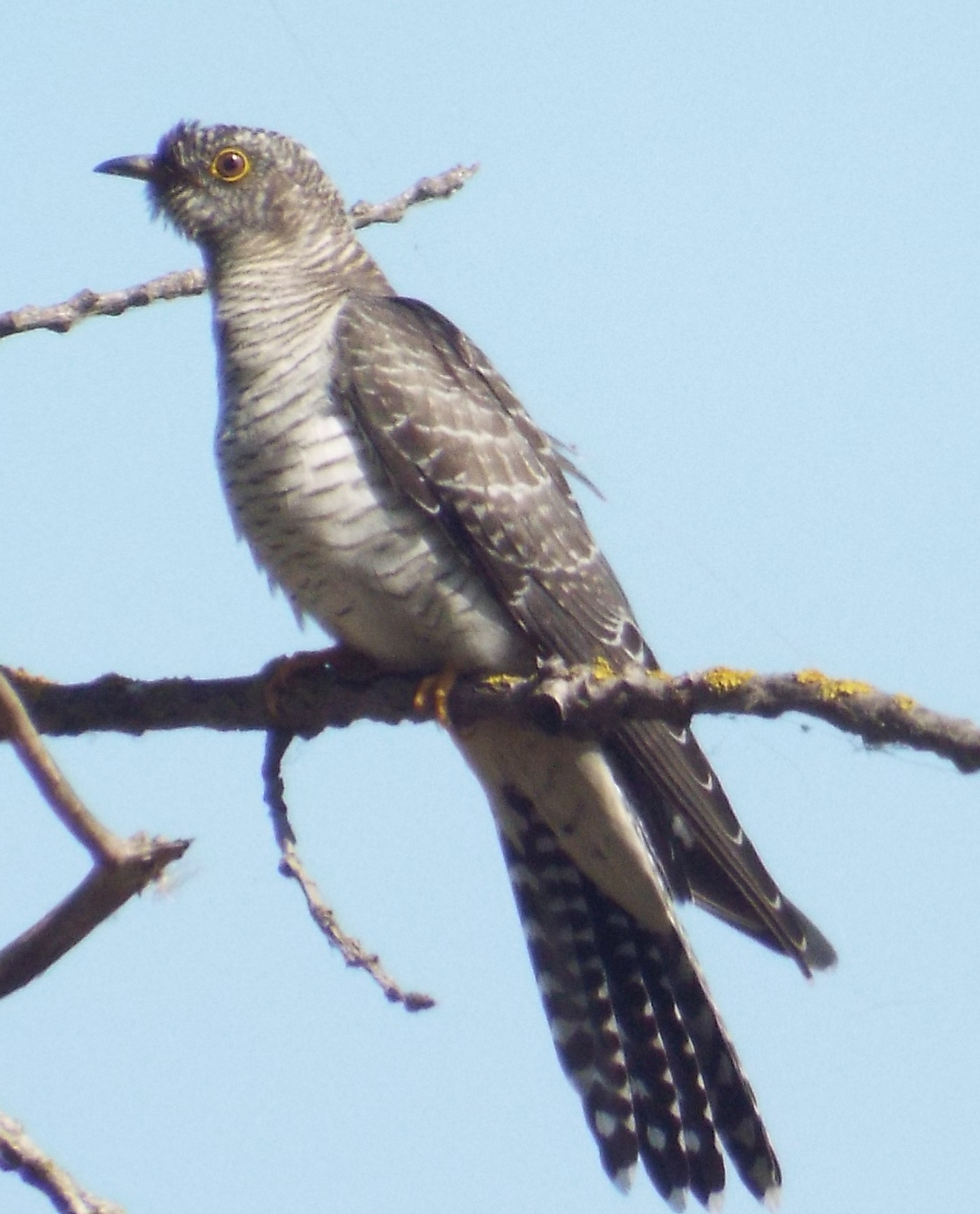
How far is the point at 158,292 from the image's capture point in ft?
11.5

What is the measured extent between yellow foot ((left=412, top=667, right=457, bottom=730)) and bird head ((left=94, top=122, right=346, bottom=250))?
1514 mm

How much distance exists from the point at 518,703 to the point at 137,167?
238 centimetres

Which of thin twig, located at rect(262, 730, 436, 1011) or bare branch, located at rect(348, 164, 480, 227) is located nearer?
thin twig, located at rect(262, 730, 436, 1011)

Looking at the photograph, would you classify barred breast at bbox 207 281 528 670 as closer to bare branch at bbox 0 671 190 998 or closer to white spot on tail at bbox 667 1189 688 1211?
white spot on tail at bbox 667 1189 688 1211

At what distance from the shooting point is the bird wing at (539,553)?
377 centimetres

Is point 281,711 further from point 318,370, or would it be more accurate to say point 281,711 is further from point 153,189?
point 153,189

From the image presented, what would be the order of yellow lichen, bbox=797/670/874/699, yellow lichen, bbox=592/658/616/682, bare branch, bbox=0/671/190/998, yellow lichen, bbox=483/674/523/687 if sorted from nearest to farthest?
bare branch, bbox=0/671/190/998, yellow lichen, bbox=797/670/874/699, yellow lichen, bbox=592/658/616/682, yellow lichen, bbox=483/674/523/687

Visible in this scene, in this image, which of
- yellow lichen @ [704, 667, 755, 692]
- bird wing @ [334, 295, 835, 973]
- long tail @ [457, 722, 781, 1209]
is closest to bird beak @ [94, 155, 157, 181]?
bird wing @ [334, 295, 835, 973]

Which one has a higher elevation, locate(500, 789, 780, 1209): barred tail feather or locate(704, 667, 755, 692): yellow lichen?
locate(704, 667, 755, 692): yellow lichen

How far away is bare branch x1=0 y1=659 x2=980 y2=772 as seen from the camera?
2.39 meters

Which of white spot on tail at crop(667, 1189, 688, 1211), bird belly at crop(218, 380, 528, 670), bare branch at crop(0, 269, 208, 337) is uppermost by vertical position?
bare branch at crop(0, 269, 208, 337)

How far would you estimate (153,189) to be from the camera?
15.4ft

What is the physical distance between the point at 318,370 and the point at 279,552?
Answer: 45 centimetres

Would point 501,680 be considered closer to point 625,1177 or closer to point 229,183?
point 625,1177
